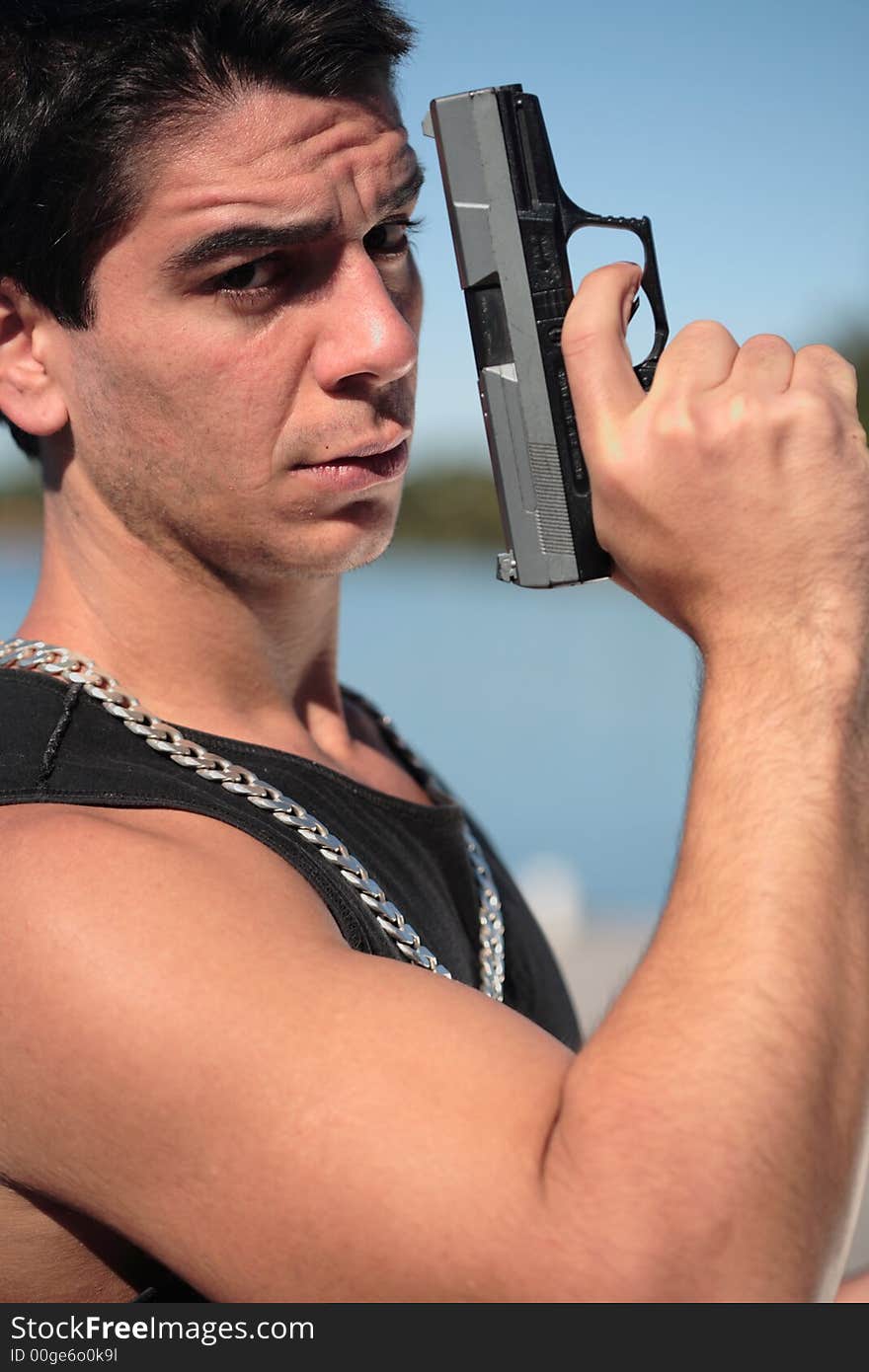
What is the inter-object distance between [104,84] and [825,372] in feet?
3.12

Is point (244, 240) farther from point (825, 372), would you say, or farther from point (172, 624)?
point (825, 372)

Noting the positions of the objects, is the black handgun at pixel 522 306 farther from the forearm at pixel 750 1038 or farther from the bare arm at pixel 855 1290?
the bare arm at pixel 855 1290

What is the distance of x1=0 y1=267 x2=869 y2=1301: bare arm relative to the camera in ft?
3.63

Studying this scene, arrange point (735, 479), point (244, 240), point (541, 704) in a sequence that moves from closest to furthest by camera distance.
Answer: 1. point (735, 479)
2. point (244, 240)
3. point (541, 704)

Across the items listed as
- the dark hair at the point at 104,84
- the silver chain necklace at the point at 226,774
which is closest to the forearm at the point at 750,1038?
the silver chain necklace at the point at 226,774

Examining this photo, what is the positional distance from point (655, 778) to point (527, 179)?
6.89 m

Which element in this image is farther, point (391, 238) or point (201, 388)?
point (391, 238)

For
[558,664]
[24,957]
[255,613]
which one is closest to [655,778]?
[558,664]

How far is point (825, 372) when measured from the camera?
1373mm

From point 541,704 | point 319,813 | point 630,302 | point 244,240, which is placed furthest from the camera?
point 541,704

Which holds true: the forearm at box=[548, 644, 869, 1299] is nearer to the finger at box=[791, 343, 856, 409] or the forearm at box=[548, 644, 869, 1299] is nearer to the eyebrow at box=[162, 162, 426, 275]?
the finger at box=[791, 343, 856, 409]

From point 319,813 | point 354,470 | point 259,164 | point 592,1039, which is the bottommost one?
point 592,1039

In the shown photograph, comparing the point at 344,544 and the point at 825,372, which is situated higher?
the point at 825,372

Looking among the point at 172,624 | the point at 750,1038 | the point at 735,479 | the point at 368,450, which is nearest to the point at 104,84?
the point at 368,450
